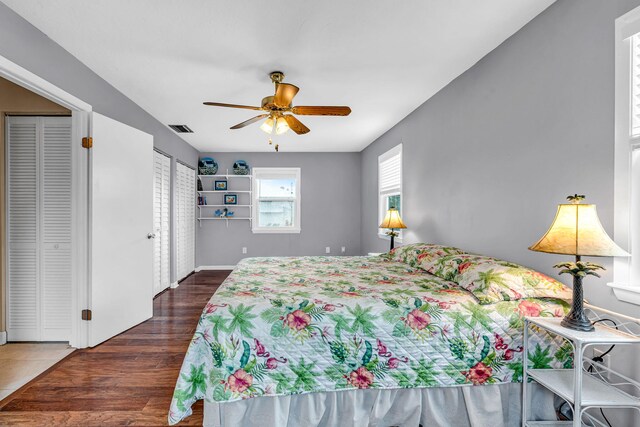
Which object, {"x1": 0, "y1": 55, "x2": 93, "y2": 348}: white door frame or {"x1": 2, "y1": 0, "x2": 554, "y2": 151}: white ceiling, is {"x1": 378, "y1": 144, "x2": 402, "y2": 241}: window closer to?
{"x1": 2, "y1": 0, "x2": 554, "y2": 151}: white ceiling

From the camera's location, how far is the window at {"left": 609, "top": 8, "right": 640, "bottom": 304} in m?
A: 1.35

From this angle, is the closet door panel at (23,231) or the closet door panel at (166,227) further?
the closet door panel at (166,227)

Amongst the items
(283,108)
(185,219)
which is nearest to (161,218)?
(185,219)

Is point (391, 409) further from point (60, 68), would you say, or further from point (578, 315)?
point (60, 68)

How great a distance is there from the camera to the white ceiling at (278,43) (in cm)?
179

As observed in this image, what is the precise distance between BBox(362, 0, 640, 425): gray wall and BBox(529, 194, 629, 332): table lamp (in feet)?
0.94

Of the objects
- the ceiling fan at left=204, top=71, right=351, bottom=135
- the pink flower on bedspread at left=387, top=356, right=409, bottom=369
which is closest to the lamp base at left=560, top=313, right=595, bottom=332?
the pink flower on bedspread at left=387, top=356, right=409, bottom=369

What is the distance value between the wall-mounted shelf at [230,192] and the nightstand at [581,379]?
4.98 metres

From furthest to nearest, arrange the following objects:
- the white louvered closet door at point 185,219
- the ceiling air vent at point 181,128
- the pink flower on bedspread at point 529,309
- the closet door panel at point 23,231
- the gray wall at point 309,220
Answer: the gray wall at point 309,220 < the white louvered closet door at point 185,219 < the ceiling air vent at point 181,128 < the closet door panel at point 23,231 < the pink flower on bedspread at point 529,309

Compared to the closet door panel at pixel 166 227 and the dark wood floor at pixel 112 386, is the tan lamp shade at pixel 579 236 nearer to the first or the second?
the dark wood floor at pixel 112 386

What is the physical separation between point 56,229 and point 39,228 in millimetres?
Answer: 138

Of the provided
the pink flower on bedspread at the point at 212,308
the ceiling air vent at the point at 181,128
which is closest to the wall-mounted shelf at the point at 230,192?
the ceiling air vent at the point at 181,128

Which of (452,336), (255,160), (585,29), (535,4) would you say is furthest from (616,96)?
(255,160)

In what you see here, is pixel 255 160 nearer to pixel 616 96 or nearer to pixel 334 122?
pixel 334 122
